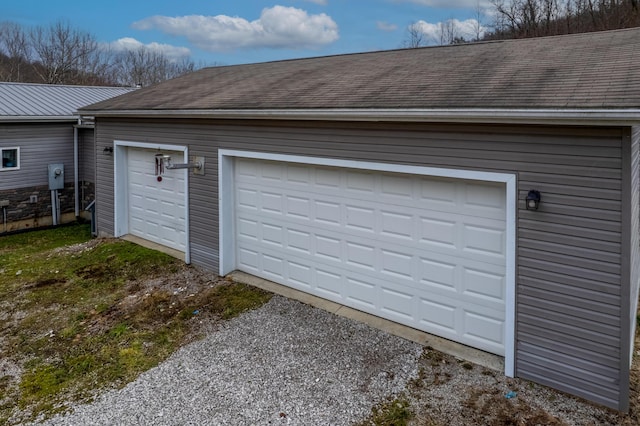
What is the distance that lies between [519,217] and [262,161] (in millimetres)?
→ 3971

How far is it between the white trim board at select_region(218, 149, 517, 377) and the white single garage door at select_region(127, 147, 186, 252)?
4.61 ft

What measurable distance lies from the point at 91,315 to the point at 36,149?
7.94m

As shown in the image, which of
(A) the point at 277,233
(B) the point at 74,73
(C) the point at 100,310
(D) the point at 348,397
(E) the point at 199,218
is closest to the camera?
(D) the point at 348,397

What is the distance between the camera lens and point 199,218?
8062 mm

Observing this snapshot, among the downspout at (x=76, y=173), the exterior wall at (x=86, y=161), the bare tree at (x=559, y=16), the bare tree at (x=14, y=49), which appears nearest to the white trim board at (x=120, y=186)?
the exterior wall at (x=86, y=161)

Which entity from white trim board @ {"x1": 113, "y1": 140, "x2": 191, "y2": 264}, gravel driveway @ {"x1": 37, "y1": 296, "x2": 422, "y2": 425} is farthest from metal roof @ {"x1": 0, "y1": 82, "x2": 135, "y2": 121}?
gravel driveway @ {"x1": 37, "y1": 296, "x2": 422, "y2": 425}

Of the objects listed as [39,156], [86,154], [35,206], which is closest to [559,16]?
[86,154]

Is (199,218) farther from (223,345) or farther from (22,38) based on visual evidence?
(22,38)

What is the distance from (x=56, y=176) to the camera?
41.2 ft

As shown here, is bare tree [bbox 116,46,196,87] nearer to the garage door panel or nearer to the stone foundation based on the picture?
the stone foundation

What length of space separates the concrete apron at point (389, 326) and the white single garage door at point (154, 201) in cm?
203

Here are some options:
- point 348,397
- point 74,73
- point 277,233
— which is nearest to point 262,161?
point 277,233

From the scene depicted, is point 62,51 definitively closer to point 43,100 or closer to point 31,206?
point 43,100

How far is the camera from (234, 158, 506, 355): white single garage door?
204 inches
